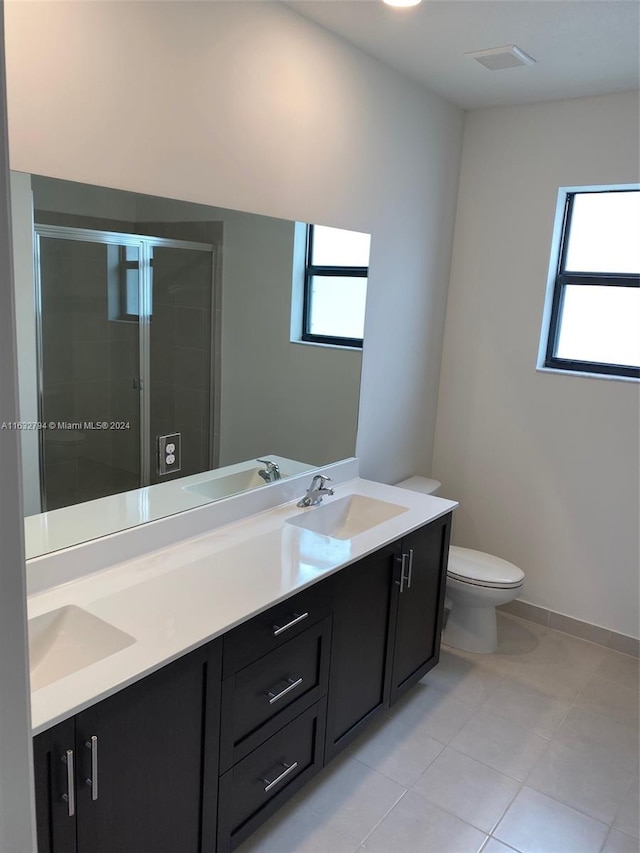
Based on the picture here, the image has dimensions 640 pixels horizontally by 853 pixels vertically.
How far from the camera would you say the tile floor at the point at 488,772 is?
213 centimetres

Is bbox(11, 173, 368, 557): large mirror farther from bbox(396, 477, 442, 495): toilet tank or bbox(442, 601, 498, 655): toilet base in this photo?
bbox(442, 601, 498, 655): toilet base

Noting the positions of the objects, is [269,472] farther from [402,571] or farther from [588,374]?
[588,374]

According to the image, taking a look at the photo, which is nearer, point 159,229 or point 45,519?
point 45,519

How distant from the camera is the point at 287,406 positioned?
273 cm

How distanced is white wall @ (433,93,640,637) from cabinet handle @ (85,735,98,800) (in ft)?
8.66

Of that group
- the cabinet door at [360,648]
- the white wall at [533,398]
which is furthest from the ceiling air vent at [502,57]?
the cabinet door at [360,648]

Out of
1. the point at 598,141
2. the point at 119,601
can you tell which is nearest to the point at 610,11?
the point at 598,141

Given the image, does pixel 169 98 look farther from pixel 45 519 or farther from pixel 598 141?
pixel 598 141

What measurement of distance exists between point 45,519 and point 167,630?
51 cm

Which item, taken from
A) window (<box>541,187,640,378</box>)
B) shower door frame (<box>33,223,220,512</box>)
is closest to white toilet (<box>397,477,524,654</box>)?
window (<box>541,187,640,378</box>)

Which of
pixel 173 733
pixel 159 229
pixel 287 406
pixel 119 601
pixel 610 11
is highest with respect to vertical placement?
pixel 610 11

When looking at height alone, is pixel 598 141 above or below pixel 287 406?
above

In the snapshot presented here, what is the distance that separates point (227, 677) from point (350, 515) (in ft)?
3.84

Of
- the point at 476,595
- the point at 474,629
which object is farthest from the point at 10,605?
the point at 474,629
